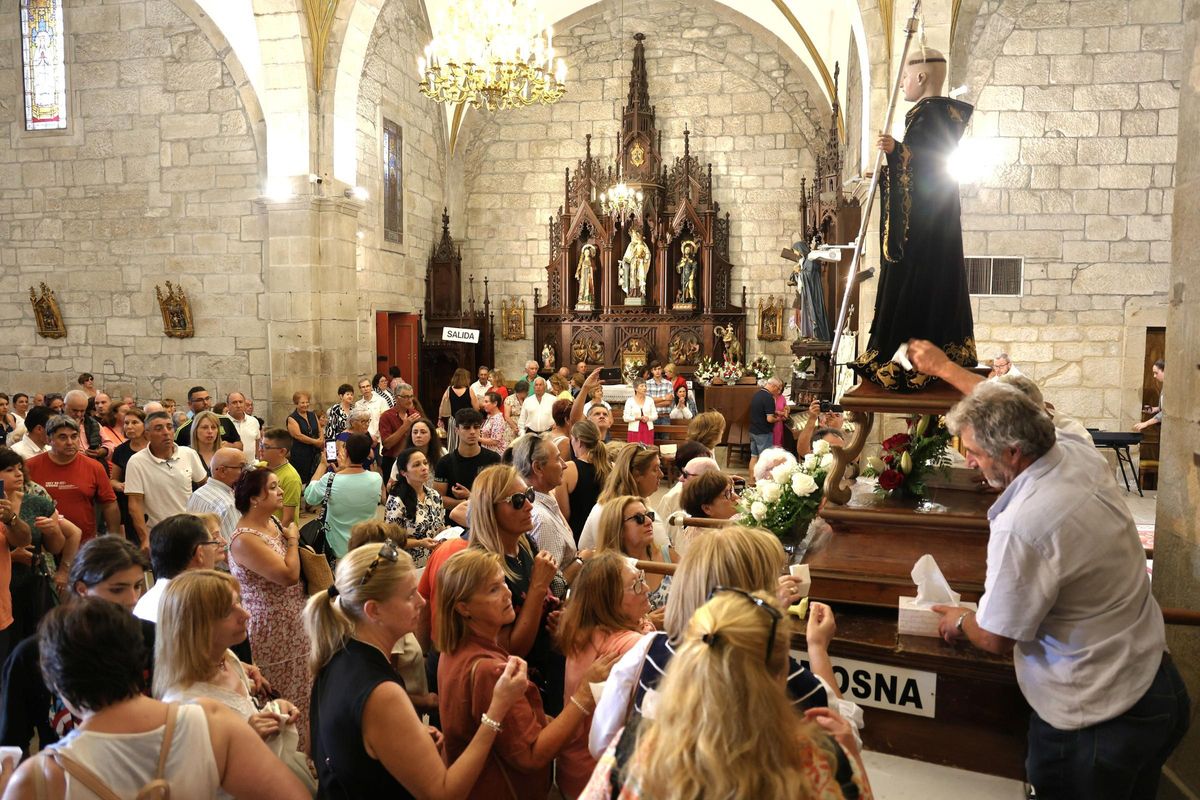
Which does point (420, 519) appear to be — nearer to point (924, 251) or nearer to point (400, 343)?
point (924, 251)

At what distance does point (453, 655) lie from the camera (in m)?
2.46

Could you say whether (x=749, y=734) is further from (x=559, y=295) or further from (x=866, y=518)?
(x=559, y=295)

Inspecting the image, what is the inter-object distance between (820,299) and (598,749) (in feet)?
36.1

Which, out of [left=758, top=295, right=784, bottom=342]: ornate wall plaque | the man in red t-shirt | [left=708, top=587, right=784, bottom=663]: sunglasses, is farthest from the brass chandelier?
[left=708, top=587, right=784, bottom=663]: sunglasses

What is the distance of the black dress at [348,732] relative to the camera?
2.04 m

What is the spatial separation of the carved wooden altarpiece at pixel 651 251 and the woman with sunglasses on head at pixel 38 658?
1279 centimetres

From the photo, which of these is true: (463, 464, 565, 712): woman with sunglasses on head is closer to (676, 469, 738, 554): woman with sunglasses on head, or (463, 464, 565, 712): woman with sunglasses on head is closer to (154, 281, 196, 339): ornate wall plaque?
(676, 469, 738, 554): woman with sunglasses on head

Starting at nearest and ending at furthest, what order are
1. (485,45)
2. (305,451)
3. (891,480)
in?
(891,480)
(305,451)
(485,45)

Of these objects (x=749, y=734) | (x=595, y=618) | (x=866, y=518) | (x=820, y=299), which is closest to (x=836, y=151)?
(x=820, y=299)

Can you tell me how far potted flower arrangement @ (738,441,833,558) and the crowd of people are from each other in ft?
0.96

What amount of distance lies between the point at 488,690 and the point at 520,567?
0.93 metres

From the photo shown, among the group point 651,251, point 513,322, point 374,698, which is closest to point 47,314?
point 513,322

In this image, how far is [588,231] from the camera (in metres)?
15.5

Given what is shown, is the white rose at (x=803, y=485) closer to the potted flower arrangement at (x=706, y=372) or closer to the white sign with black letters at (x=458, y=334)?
the white sign with black letters at (x=458, y=334)
